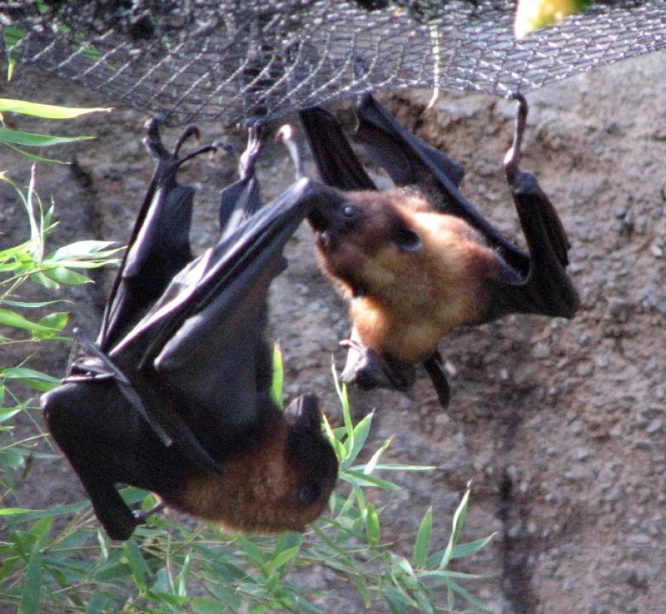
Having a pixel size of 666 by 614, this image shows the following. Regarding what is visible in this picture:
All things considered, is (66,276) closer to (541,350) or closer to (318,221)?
(318,221)

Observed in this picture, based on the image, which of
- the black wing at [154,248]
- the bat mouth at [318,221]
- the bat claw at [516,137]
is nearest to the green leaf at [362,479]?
the black wing at [154,248]

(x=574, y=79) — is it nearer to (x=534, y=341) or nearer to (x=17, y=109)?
(x=534, y=341)

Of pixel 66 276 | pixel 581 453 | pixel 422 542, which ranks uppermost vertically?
pixel 66 276

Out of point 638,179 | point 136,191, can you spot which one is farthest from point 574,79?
point 136,191

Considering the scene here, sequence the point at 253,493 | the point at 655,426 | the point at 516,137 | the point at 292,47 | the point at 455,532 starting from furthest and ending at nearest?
the point at 655,426 → the point at 455,532 → the point at 253,493 → the point at 516,137 → the point at 292,47

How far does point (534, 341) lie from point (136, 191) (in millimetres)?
1472

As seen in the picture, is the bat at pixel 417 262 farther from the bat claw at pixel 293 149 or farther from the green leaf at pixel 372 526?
the green leaf at pixel 372 526

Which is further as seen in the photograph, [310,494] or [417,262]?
[310,494]

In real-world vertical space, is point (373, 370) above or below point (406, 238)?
below

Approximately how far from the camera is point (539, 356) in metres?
3.34

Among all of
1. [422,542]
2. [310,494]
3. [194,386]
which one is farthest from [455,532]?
[194,386]

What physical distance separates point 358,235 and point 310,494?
1.95ft

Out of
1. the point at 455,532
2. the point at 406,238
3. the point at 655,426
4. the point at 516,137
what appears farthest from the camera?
the point at 655,426

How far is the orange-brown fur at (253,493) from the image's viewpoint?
1.95 m
